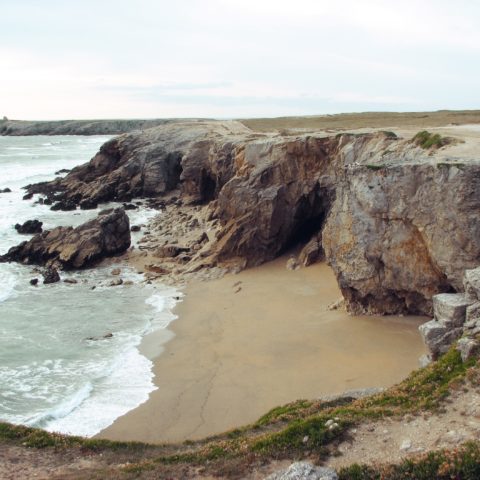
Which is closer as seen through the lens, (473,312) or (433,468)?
(433,468)

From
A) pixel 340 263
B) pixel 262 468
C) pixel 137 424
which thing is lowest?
pixel 137 424

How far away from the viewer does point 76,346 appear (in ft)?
65.3

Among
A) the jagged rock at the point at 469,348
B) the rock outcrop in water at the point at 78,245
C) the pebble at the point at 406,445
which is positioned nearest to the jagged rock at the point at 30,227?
the rock outcrop in water at the point at 78,245

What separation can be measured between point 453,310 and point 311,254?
14.0 m

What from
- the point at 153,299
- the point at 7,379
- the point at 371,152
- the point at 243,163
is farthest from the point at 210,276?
the point at 7,379

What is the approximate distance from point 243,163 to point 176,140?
24.6 m

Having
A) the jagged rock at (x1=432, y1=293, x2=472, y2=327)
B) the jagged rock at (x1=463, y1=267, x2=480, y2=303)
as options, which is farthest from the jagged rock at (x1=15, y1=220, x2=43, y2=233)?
the jagged rock at (x1=463, y1=267, x2=480, y2=303)

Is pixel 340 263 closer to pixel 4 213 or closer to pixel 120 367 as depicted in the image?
pixel 120 367

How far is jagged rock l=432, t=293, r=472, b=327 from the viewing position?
13.1 metres

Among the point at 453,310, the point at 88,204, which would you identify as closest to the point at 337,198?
the point at 453,310

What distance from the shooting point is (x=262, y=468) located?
9.45m

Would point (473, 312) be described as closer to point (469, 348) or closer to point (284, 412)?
point (469, 348)

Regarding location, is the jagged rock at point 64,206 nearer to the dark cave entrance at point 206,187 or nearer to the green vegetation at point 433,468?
the dark cave entrance at point 206,187

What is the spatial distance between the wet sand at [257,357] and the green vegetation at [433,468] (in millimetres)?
6006
